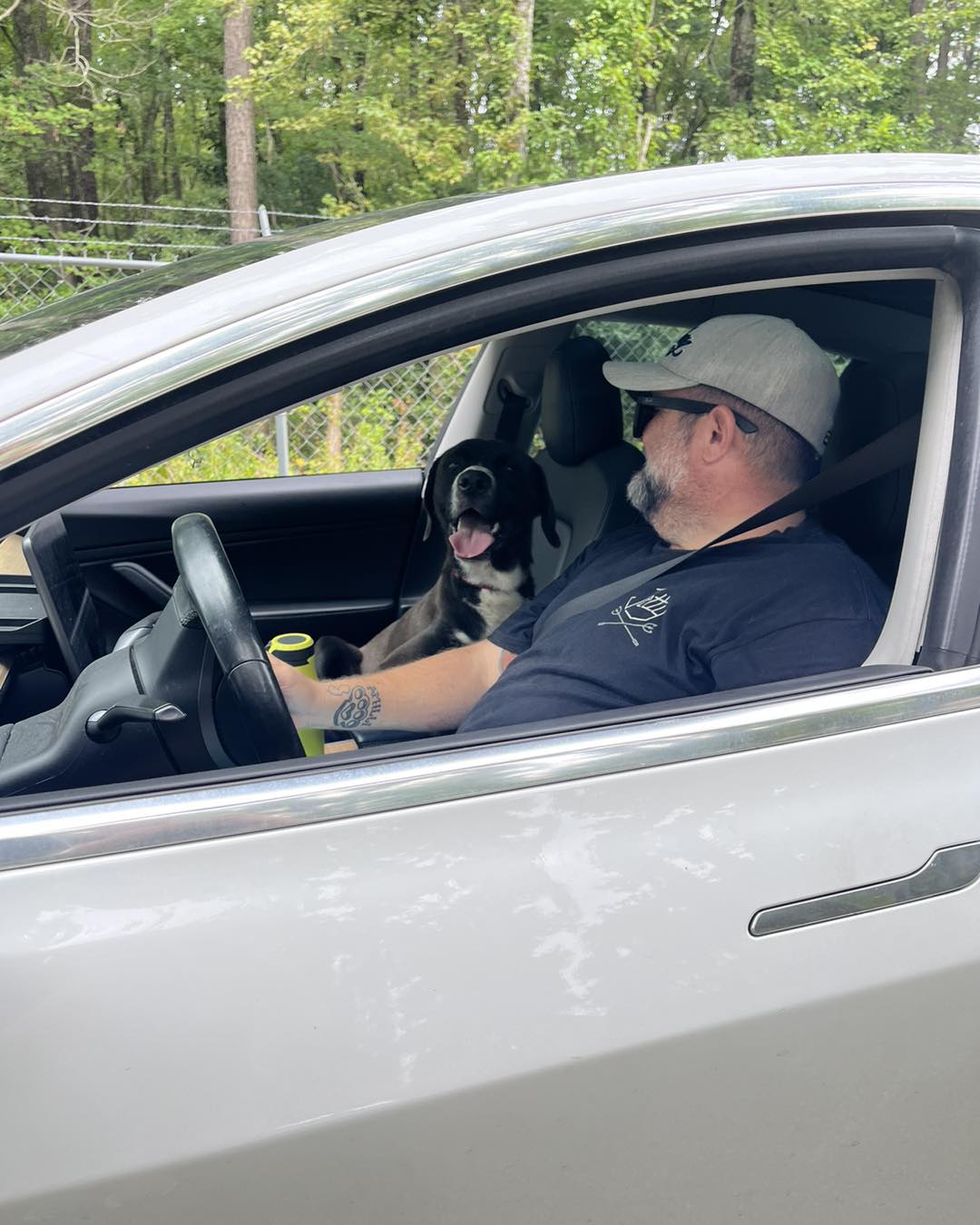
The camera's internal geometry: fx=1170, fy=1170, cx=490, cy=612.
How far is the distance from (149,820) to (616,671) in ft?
2.60

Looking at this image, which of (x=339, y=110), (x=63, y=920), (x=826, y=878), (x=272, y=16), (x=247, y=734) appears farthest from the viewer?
(x=272, y=16)

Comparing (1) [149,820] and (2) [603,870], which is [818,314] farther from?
(1) [149,820]

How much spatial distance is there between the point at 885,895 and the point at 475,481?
6.65 feet

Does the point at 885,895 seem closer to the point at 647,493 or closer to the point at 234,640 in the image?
the point at 234,640

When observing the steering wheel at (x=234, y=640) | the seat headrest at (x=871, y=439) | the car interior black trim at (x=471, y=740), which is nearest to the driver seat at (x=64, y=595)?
the steering wheel at (x=234, y=640)

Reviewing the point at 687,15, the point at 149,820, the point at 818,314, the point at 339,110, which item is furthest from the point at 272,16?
the point at 149,820

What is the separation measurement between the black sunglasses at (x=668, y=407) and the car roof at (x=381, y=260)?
550 mm

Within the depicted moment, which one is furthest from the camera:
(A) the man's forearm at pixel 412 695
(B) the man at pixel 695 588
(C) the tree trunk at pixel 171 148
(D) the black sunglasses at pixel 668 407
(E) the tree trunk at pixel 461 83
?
(C) the tree trunk at pixel 171 148

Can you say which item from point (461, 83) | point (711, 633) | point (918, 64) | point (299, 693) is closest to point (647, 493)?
point (711, 633)

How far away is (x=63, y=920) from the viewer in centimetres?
104

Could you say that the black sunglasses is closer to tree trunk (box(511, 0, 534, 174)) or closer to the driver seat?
the driver seat

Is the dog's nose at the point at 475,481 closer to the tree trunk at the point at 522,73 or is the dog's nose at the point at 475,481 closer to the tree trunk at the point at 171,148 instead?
the tree trunk at the point at 522,73

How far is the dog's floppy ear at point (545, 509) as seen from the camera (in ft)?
10.1

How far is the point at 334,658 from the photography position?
294 centimetres
